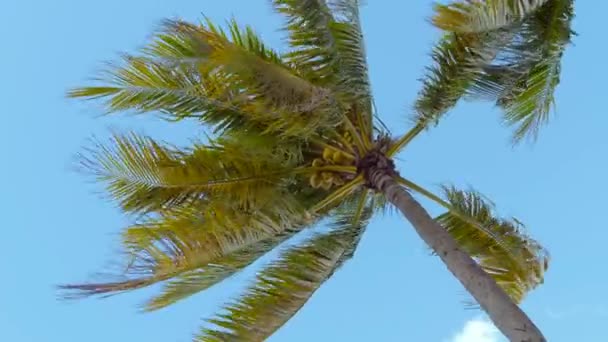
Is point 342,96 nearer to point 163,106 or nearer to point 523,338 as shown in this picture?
A: point 163,106

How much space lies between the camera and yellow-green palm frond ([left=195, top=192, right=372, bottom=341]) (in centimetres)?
941

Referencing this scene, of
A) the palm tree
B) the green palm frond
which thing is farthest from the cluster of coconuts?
the green palm frond

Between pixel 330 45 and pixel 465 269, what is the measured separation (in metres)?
3.04

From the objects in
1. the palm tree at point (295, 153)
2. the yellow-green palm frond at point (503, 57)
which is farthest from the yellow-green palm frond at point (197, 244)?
the yellow-green palm frond at point (503, 57)

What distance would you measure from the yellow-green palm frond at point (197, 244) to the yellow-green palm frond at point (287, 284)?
310 millimetres

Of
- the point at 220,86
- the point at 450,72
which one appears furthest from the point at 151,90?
the point at 450,72

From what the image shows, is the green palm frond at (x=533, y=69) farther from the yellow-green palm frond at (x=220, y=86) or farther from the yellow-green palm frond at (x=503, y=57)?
the yellow-green palm frond at (x=220, y=86)

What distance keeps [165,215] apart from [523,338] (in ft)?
15.0

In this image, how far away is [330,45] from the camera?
9766 millimetres

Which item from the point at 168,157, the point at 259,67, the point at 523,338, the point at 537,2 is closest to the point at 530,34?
the point at 537,2

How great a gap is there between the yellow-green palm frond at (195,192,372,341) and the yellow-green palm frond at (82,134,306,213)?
0.83 metres

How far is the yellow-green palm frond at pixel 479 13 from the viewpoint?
28.7 feet

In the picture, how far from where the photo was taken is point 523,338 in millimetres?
7367

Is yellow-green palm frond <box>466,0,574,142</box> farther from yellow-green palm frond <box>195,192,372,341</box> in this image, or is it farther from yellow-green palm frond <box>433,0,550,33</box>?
yellow-green palm frond <box>195,192,372,341</box>
